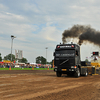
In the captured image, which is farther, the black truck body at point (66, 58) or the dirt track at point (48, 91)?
the black truck body at point (66, 58)

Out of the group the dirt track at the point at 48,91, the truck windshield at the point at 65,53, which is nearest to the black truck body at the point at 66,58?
the truck windshield at the point at 65,53

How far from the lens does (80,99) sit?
5.97 m

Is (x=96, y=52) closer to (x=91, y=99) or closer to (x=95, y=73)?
(x=95, y=73)

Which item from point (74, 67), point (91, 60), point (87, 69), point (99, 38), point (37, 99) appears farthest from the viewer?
point (99, 38)

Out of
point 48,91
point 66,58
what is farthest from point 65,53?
point 48,91

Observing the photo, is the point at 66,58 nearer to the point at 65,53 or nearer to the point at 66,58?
the point at 66,58

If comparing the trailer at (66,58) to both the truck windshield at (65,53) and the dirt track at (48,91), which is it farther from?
the dirt track at (48,91)

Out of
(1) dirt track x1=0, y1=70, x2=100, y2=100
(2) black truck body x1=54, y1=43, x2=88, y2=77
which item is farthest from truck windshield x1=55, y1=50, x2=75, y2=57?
(1) dirt track x1=0, y1=70, x2=100, y2=100

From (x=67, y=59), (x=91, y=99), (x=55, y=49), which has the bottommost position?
(x=91, y=99)

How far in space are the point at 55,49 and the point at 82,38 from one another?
30.9 ft

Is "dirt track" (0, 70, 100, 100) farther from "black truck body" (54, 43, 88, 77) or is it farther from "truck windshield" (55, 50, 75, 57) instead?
"truck windshield" (55, 50, 75, 57)


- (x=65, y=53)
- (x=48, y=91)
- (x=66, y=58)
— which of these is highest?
(x=65, y=53)

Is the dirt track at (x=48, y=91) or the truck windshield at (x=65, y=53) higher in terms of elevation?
the truck windshield at (x=65, y=53)

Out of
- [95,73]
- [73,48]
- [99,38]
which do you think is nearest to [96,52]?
[99,38]
